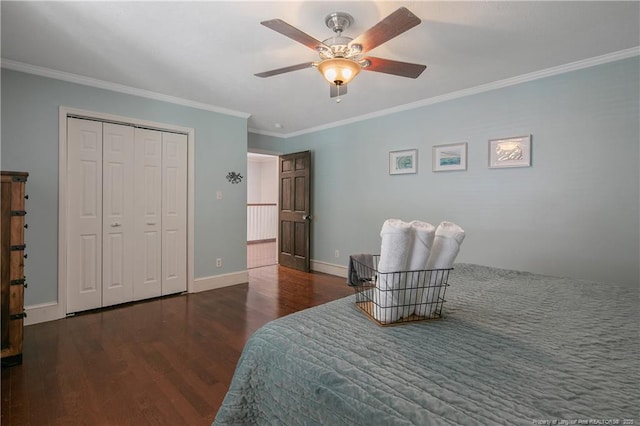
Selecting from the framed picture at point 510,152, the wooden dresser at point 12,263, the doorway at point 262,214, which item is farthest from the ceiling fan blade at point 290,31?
the doorway at point 262,214

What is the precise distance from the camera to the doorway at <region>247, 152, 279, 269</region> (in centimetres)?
682

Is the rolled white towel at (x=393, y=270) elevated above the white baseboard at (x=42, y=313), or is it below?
above

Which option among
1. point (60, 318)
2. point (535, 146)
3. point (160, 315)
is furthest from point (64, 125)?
point (535, 146)

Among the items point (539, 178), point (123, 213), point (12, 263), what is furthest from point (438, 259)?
point (123, 213)

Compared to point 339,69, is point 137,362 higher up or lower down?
lower down

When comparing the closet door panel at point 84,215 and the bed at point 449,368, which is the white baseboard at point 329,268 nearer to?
the closet door panel at point 84,215

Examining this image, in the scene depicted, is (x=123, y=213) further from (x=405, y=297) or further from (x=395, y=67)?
(x=405, y=297)

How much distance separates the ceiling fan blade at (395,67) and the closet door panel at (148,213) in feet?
9.26

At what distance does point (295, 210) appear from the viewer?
557 centimetres

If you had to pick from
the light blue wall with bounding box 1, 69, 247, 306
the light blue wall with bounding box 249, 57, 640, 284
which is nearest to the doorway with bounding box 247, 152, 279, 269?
the light blue wall with bounding box 1, 69, 247, 306

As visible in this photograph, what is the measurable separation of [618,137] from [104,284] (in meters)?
5.27

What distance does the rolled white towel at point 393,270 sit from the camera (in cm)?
104

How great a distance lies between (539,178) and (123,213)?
177 inches

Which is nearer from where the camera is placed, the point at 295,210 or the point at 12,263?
the point at 12,263
